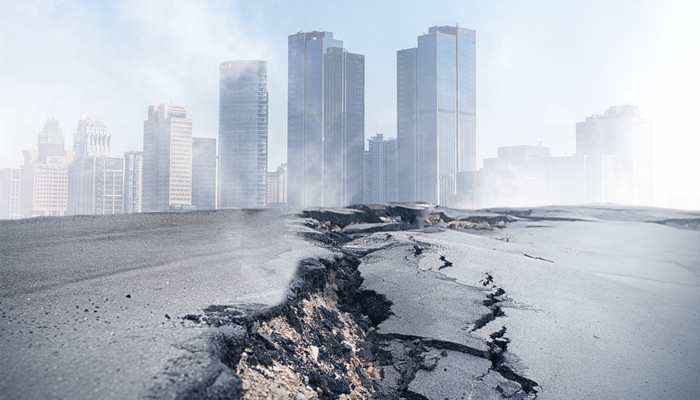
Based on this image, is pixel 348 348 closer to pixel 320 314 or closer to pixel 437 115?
pixel 320 314

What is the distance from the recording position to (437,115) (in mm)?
89188

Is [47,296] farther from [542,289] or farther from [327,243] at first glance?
[542,289]

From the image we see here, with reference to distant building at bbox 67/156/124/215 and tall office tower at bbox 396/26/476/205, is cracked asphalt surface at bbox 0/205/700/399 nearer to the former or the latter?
distant building at bbox 67/156/124/215

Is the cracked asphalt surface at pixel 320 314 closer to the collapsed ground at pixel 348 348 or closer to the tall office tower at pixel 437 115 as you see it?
the collapsed ground at pixel 348 348

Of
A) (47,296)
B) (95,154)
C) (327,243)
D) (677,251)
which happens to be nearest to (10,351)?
(47,296)

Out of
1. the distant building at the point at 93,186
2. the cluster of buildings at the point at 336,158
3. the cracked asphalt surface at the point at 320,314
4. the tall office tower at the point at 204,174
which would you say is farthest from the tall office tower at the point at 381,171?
the cracked asphalt surface at the point at 320,314

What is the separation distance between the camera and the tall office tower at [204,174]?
222ft

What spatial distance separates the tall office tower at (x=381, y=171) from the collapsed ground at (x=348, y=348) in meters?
84.0

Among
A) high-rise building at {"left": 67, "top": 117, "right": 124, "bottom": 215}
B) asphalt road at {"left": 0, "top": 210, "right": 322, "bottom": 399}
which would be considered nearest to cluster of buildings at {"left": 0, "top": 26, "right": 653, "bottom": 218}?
high-rise building at {"left": 67, "top": 117, "right": 124, "bottom": 215}

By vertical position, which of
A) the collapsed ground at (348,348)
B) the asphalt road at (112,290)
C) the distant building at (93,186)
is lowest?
the collapsed ground at (348,348)

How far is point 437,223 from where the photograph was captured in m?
9.11

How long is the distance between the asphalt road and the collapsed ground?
5.7 inches

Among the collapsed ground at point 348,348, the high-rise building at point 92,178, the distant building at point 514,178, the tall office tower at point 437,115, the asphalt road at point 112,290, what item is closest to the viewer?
the asphalt road at point 112,290

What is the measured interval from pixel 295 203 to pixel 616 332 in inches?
3164
